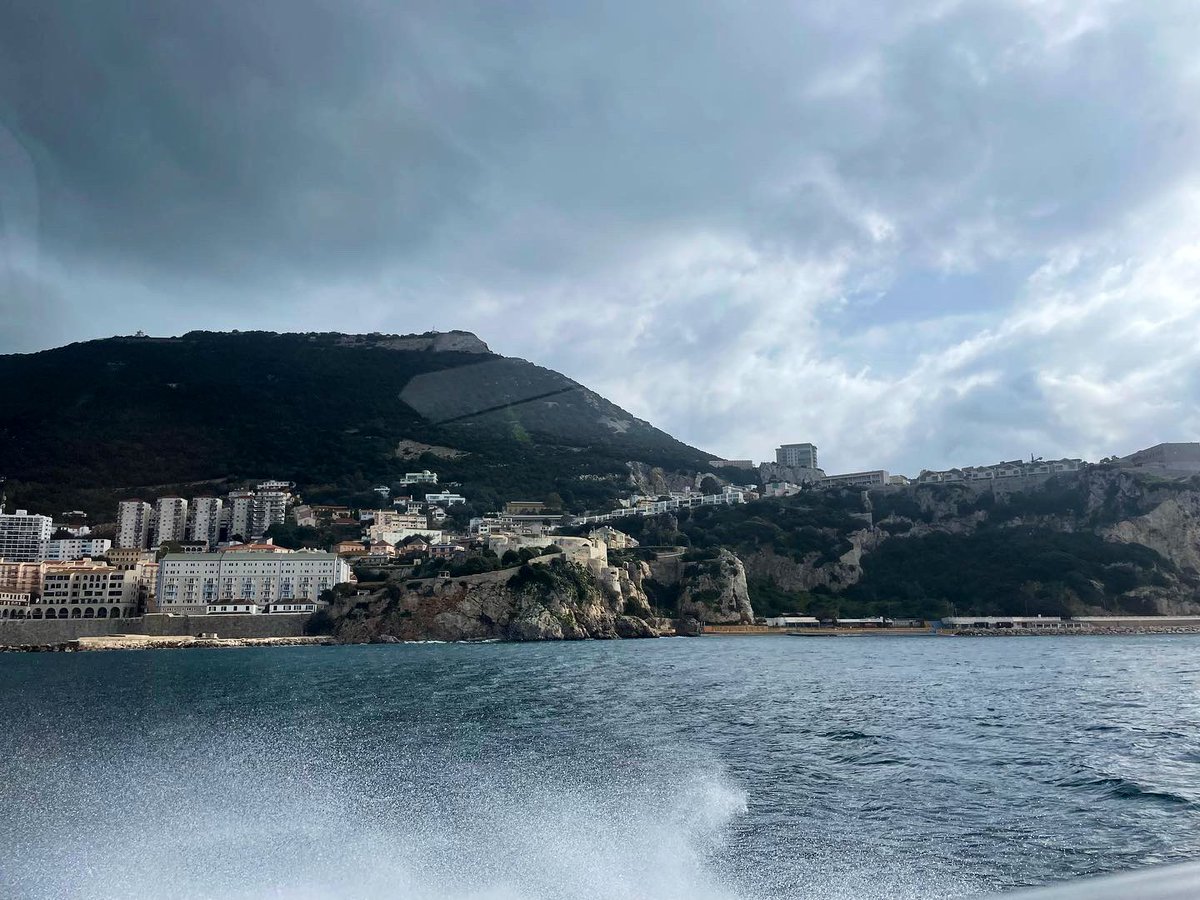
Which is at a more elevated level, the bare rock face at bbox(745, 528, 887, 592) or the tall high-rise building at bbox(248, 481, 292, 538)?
the tall high-rise building at bbox(248, 481, 292, 538)

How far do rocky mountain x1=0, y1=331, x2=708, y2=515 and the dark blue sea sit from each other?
83.6 m

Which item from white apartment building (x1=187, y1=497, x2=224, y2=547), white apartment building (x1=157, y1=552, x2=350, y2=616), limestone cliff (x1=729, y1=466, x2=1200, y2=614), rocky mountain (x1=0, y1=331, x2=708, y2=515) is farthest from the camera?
rocky mountain (x1=0, y1=331, x2=708, y2=515)

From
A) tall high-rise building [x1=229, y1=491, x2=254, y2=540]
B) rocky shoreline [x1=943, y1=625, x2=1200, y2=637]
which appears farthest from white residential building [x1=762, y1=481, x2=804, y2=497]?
tall high-rise building [x1=229, y1=491, x2=254, y2=540]

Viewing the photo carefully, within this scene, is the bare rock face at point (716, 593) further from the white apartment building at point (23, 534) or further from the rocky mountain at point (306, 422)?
the white apartment building at point (23, 534)

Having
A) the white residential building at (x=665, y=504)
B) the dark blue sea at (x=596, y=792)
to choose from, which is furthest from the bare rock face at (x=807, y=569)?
the dark blue sea at (x=596, y=792)

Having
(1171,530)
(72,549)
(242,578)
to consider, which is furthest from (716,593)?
(72,549)

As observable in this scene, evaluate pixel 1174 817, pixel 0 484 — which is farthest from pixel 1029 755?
pixel 0 484

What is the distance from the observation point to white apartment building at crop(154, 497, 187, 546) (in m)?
92.6

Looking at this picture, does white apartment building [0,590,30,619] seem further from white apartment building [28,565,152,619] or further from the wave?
the wave

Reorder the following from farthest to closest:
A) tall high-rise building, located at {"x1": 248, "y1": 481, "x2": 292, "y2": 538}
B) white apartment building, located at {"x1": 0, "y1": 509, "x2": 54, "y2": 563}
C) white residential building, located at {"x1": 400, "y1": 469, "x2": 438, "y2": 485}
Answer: white residential building, located at {"x1": 400, "y1": 469, "x2": 438, "y2": 485} → tall high-rise building, located at {"x1": 248, "y1": 481, "x2": 292, "y2": 538} → white apartment building, located at {"x1": 0, "y1": 509, "x2": 54, "y2": 563}

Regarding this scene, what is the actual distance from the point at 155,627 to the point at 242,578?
863cm

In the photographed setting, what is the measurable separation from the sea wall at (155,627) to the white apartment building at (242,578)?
154 inches

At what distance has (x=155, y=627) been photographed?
213ft

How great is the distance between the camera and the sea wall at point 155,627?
6100 centimetres
